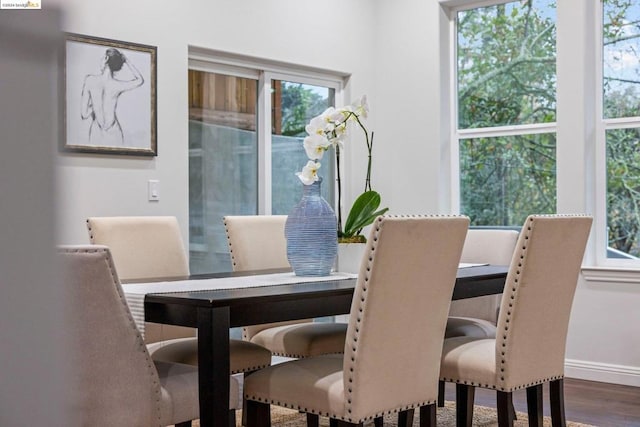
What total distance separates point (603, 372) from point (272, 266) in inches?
82.6

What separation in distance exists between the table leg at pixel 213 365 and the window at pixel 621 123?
3.09 m

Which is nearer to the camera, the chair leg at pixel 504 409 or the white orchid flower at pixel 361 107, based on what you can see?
the chair leg at pixel 504 409

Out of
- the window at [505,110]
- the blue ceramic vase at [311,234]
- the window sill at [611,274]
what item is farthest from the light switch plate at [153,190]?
the window sill at [611,274]

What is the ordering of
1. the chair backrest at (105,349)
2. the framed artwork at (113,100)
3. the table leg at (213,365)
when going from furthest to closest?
the framed artwork at (113,100)
the table leg at (213,365)
the chair backrest at (105,349)

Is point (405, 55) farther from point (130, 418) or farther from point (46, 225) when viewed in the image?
point (46, 225)

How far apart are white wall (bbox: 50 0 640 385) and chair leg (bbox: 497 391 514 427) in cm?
177

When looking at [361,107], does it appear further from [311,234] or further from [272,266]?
[272,266]

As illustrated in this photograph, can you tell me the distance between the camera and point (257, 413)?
2377mm

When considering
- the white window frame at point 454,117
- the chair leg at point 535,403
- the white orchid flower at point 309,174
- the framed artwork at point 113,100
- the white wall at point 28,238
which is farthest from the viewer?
the white window frame at point 454,117

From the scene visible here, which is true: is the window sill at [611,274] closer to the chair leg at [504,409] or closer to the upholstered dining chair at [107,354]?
the chair leg at [504,409]

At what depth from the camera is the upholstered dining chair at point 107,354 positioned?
1832 mm

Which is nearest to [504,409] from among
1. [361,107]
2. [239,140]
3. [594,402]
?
[361,107]

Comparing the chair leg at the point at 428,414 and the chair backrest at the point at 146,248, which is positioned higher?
the chair backrest at the point at 146,248

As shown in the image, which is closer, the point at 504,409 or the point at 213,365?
the point at 213,365
